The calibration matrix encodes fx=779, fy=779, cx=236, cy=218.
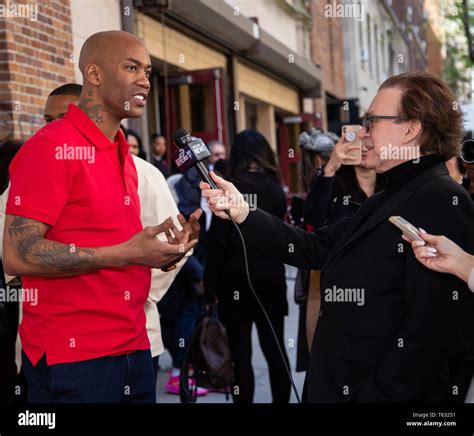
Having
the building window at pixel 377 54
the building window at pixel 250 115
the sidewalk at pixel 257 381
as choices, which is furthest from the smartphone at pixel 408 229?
the building window at pixel 377 54

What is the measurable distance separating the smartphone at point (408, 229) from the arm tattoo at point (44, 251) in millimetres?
892

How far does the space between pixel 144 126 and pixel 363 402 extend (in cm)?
635

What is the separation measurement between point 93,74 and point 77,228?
1.79 feet

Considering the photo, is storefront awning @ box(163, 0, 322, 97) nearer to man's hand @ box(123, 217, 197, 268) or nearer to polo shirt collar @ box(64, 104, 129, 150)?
polo shirt collar @ box(64, 104, 129, 150)

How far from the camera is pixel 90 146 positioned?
2510mm

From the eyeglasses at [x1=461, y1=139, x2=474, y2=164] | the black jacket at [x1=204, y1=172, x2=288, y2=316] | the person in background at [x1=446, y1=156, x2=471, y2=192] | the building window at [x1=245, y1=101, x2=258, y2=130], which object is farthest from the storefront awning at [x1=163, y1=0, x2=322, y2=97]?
the eyeglasses at [x1=461, y1=139, x2=474, y2=164]

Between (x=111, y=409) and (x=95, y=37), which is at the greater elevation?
(x=95, y=37)

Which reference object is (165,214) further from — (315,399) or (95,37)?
(315,399)

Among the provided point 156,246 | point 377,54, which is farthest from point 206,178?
point 377,54

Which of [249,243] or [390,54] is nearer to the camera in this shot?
[249,243]

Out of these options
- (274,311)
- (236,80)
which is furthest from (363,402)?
(236,80)

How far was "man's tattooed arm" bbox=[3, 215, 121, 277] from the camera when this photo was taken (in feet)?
7.57

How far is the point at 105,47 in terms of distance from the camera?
2605 millimetres

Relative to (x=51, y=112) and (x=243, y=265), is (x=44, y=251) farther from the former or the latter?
(x=243, y=265)
